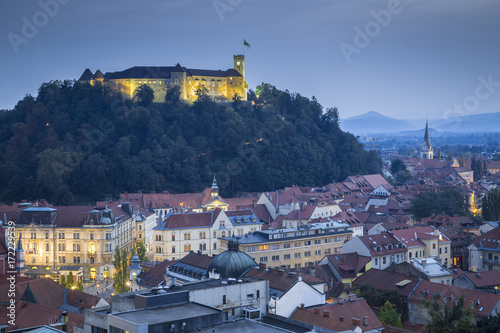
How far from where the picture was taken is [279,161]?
113688mm

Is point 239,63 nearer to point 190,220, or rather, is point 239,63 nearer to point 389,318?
point 190,220

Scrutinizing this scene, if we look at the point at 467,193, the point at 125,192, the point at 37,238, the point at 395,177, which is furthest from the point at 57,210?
the point at 395,177

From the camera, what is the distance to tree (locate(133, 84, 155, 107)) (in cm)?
11325

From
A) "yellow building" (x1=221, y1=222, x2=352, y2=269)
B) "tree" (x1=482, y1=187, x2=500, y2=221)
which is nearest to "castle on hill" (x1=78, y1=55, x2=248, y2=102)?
"tree" (x1=482, y1=187, x2=500, y2=221)

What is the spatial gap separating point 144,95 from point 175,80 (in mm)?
7520

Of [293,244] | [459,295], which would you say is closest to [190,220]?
[293,244]

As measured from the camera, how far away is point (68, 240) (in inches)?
2670

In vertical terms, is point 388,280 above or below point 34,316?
below

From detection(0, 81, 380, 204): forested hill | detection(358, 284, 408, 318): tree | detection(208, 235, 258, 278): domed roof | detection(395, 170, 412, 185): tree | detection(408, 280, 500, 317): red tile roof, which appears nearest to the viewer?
detection(208, 235, 258, 278): domed roof

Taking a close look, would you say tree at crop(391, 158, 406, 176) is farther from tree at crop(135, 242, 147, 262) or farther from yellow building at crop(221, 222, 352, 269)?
tree at crop(135, 242, 147, 262)

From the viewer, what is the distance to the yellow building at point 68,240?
67250 millimetres

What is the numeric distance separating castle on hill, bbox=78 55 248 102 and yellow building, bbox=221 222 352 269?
61993 millimetres

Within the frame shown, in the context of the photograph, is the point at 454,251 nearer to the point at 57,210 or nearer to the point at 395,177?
the point at 57,210

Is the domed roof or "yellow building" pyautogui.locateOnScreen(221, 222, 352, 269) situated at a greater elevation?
the domed roof
